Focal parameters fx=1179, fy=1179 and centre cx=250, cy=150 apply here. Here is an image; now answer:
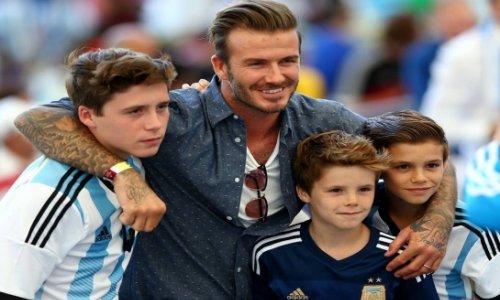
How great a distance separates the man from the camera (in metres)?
4.56

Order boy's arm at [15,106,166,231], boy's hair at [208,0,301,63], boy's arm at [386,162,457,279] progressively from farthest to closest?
boy's hair at [208,0,301,63], boy's arm at [386,162,457,279], boy's arm at [15,106,166,231]

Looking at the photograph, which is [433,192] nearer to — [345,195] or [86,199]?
[345,195]

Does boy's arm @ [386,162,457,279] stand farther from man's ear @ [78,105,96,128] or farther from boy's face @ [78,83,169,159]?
man's ear @ [78,105,96,128]

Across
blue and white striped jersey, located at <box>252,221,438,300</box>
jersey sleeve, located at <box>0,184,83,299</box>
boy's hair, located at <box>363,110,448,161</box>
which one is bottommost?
jersey sleeve, located at <box>0,184,83,299</box>

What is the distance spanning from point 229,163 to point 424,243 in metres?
0.82

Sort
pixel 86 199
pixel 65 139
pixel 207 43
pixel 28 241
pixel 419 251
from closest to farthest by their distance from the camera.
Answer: pixel 28 241 < pixel 86 199 < pixel 65 139 < pixel 419 251 < pixel 207 43

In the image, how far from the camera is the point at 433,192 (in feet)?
15.3

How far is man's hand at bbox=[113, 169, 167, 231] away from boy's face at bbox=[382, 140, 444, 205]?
97 centimetres

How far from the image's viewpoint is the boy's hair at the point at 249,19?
180 inches

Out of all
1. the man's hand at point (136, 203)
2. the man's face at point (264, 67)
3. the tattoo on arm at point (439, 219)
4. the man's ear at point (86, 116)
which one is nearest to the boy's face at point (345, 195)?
the tattoo on arm at point (439, 219)

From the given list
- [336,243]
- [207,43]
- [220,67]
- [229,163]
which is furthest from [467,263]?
[207,43]

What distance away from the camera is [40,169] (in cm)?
428

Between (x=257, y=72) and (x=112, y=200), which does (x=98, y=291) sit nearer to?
(x=112, y=200)

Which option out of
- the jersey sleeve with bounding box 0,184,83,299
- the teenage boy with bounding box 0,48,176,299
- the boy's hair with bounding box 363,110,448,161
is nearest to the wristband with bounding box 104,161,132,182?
the teenage boy with bounding box 0,48,176,299
